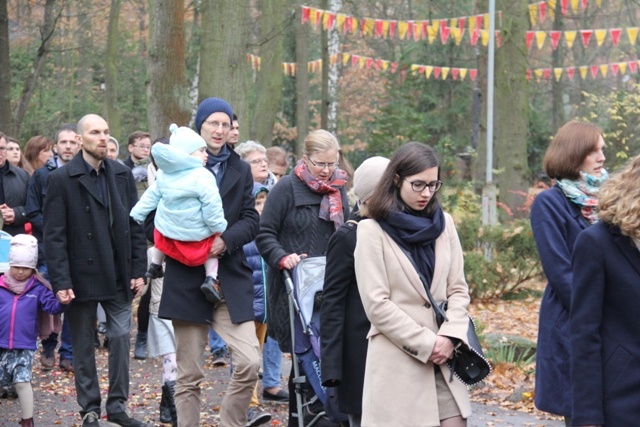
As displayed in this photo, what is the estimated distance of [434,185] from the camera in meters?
4.94

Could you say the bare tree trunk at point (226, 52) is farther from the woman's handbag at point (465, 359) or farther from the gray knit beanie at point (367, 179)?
the woman's handbag at point (465, 359)

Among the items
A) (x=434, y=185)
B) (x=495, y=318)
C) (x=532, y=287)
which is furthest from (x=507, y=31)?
(x=434, y=185)

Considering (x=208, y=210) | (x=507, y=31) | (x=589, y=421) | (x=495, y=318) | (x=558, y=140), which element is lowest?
(x=495, y=318)

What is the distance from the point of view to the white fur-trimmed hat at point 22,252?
7824mm

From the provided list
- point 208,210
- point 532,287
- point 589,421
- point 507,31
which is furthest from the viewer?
point 507,31

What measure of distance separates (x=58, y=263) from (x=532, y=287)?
9415 mm

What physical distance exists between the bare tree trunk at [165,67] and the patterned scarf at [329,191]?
17.1 ft

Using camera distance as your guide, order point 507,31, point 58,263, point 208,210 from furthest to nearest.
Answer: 1. point 507,31
2. point 58,263
3. point 208,210

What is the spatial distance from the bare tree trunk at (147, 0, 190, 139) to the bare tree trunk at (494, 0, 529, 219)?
408 inches

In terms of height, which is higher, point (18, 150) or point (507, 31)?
point (507, 31)

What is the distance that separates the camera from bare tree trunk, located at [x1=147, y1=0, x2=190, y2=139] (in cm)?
1194

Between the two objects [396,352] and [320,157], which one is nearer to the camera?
[396,352]

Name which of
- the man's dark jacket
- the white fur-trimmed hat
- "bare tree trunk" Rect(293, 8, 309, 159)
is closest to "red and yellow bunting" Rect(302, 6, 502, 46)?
"bare tree trunk" Rect(293, 8, 309, 159)

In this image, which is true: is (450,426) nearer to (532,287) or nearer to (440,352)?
(440,352)
